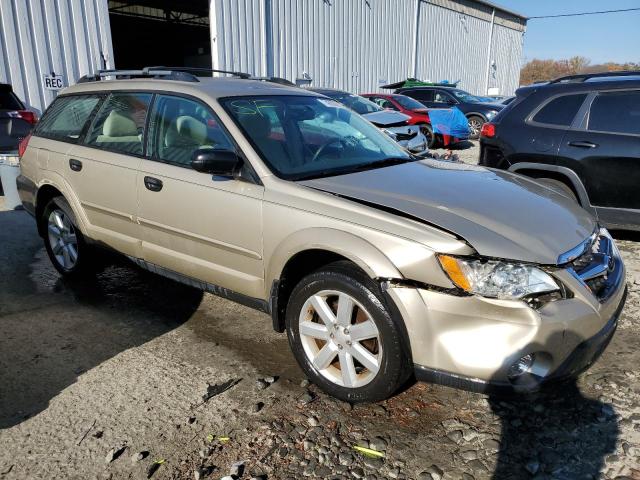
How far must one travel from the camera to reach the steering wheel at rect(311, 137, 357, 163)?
3369 mm

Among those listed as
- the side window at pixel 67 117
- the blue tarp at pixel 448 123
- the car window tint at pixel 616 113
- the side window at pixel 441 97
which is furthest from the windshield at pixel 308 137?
the side window at pixel 441 97

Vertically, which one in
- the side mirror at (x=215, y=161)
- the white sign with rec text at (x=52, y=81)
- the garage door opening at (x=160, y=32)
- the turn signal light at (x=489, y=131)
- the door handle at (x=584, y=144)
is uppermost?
the garage door opening at (x=160, y=32)

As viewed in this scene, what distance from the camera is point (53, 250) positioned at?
15.4ft

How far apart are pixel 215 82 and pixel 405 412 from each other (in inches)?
101

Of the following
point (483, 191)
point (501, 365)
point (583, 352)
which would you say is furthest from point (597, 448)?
point (483, 191)

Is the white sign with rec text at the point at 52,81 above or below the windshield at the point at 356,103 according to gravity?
above

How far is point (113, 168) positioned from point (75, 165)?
0.54 meters

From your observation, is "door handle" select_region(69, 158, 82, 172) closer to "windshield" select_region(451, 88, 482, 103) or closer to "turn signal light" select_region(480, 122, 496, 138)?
"turn signal light" select_region(480, 122, 496, 138)

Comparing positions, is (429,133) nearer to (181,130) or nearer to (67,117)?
(67,117)

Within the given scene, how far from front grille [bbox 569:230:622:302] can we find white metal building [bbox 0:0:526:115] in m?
11.5

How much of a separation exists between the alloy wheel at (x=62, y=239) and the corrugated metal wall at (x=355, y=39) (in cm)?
1062

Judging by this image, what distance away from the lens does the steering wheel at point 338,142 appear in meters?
3.37

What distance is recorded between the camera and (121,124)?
3.93 m

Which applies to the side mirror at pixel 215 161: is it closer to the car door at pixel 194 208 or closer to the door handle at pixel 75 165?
the car door at pixel 194 208
